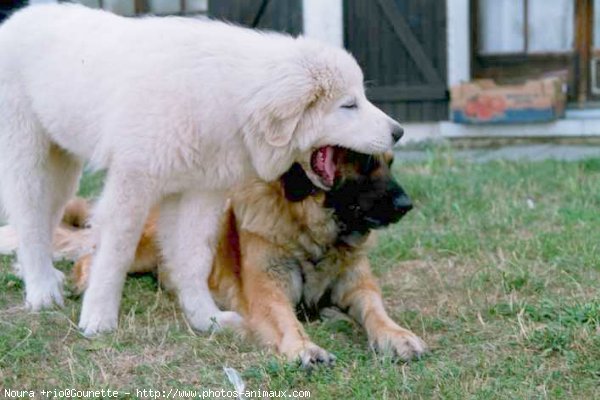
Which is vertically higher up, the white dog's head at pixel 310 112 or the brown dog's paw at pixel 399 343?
the white dog's head at pixel 310 112

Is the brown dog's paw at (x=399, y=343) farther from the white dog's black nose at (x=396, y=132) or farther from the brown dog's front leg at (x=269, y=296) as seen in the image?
the white dog's black nose at (x=396, y=132)

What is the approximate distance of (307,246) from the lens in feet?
13.0

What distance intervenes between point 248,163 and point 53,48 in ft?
3.12

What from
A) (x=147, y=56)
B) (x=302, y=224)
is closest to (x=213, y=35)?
(x=147, y=56)

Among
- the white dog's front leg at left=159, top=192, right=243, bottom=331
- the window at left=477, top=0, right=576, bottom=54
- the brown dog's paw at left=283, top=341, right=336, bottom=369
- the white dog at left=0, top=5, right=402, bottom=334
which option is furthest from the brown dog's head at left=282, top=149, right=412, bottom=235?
the window at left=477, top=0, right=576, bottom=54

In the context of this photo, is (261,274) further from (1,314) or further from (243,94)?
(1,314)

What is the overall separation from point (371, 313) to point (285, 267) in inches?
16.1

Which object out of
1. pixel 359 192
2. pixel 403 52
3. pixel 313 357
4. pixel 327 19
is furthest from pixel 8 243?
pixel 403 52

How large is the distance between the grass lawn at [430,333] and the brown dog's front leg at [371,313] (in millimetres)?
63

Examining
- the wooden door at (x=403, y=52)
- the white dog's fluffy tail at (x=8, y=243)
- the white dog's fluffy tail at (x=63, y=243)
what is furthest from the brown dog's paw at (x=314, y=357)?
the wooden door at (x=403, y=52)

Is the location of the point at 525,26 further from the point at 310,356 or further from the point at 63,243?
the point at 310,356

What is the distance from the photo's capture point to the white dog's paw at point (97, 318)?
3711 millimetres

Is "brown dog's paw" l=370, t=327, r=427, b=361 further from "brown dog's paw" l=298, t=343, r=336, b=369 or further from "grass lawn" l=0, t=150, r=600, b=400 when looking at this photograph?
"brown dog's paw" l=298, t=343, r=336, b=369

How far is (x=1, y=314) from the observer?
4.00 metres
